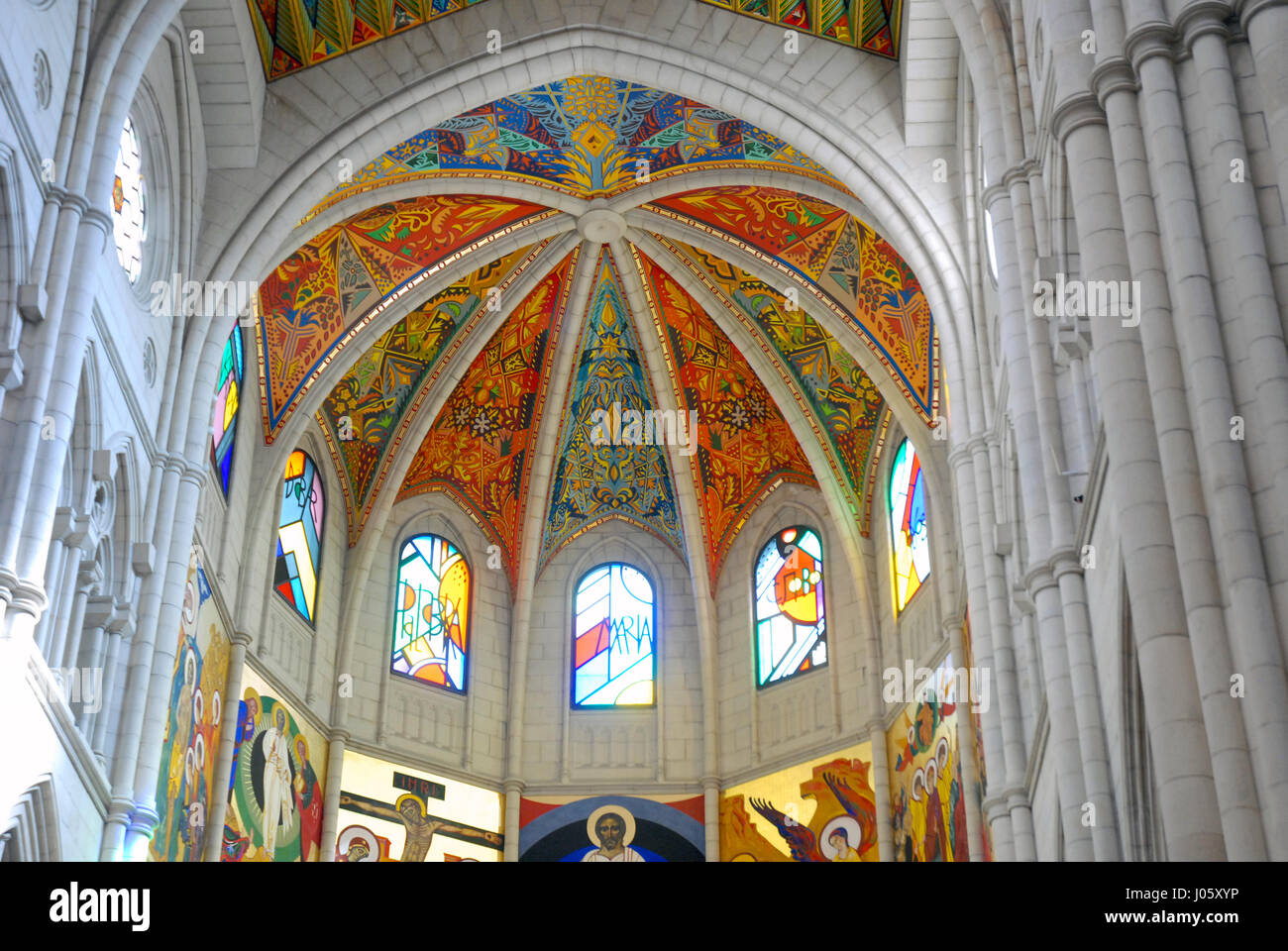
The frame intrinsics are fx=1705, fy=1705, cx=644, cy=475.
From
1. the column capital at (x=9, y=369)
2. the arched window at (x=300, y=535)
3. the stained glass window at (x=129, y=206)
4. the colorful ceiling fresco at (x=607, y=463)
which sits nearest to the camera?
the column capital at (x=9, y=369)

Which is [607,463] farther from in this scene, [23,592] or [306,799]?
[23,592]

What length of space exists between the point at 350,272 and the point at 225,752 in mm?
5768

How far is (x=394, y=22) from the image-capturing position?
17469mm

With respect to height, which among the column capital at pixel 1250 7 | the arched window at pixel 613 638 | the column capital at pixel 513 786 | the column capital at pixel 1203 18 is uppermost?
the arched window at pixel 613 638

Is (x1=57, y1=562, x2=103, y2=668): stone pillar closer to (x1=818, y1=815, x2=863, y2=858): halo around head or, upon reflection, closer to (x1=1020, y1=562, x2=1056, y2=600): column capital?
(x1=1020, y1=562, x2=1056, y2=600): column capital

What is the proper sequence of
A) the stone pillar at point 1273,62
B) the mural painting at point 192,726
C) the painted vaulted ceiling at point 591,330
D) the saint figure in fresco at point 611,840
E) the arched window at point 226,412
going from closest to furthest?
the stone pillar at point 1273,62 < the mural painting at point 192,726 < the arched window at point 226,412 < the painted vaulted ceiling at point 591,330 < the saint figure in fresco at point 611,840

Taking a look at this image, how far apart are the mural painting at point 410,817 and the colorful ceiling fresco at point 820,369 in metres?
5.85

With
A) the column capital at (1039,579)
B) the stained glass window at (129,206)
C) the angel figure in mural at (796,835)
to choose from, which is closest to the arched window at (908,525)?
the angel figure in mural at (796,835)

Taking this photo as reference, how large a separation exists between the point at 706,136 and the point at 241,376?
581 centimetres

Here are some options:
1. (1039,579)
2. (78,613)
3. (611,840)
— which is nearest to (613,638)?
(611,840)

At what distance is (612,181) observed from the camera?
1994 centimetres

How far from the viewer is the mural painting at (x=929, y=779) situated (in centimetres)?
1738

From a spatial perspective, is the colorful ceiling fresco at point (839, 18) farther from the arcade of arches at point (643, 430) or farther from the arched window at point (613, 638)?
the arched window at point (613, 638)
